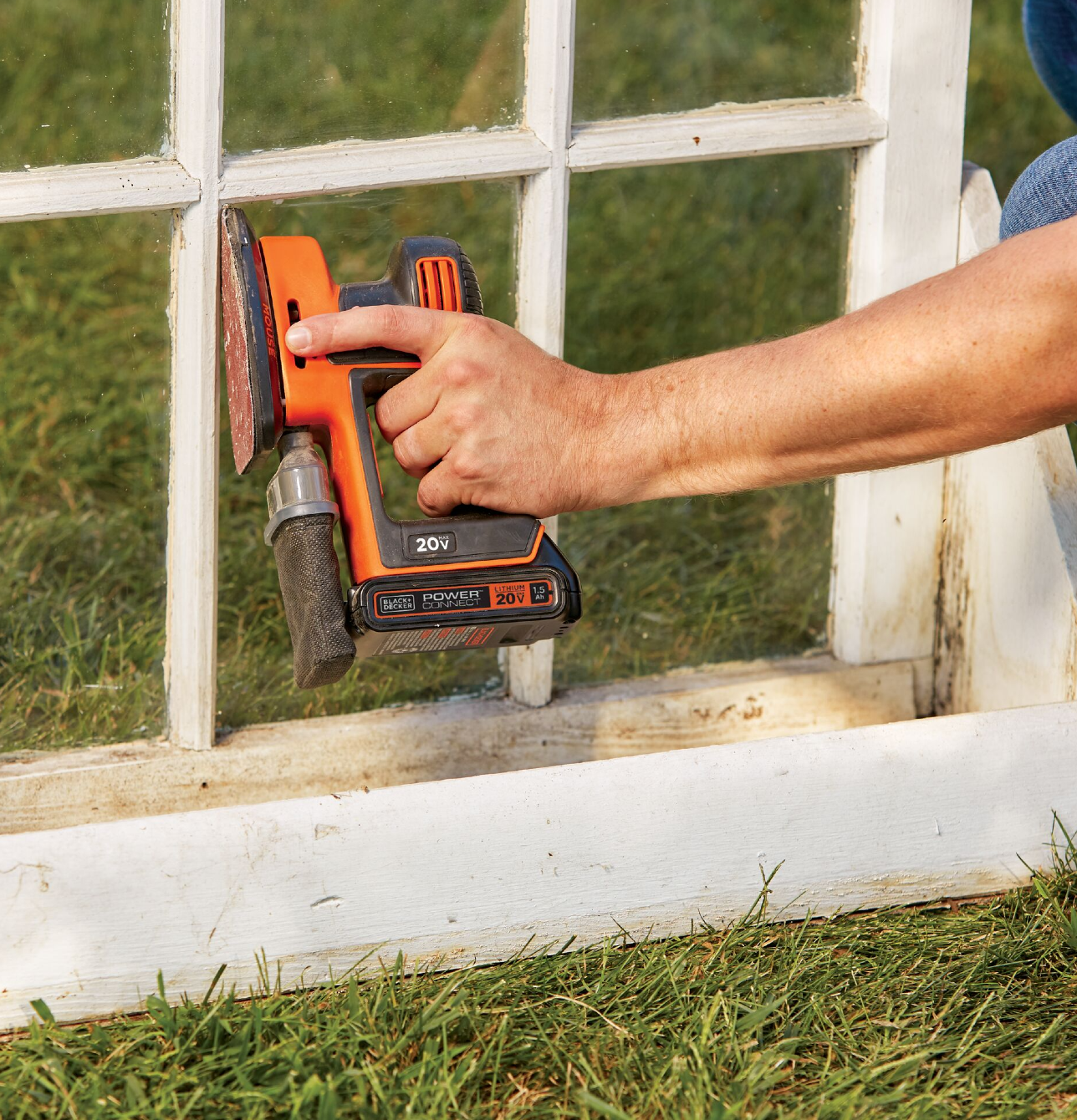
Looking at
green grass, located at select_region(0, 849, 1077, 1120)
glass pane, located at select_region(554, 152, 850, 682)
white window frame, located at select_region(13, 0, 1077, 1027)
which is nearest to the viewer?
green grass, located at select_region(0, 849, 1077, 1120)

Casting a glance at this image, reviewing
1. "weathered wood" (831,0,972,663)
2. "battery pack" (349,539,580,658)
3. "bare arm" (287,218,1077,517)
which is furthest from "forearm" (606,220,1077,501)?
"weathered wood" (831,0,972,663)

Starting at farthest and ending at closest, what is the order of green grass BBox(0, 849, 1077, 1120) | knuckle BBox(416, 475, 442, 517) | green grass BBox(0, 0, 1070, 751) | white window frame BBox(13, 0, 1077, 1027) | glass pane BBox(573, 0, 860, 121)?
glass pane BBox(573, 0, 860, 121), green grass BBox(0, 0, 1070, 751), knuckle BBox(416, 475, 442, 517), white window frame BBox(13, 0, 1077, 1027), green grass BBox(0, 849, 1077, 1120)

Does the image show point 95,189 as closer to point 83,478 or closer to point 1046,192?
point 83,478

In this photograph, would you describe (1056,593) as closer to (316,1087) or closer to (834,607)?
(834,607)

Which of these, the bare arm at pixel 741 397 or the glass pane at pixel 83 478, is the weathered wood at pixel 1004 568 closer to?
the bare arm at pixel 741 397

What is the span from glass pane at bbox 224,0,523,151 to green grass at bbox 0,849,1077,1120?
2.62ft

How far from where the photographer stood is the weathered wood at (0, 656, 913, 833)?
1331 mm

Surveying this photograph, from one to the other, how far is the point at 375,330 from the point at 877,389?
42 cm

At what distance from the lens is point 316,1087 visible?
3.00ft

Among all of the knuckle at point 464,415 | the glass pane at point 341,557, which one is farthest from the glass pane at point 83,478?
the knuckle at point 464,415

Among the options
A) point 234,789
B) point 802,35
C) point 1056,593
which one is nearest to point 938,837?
point 1056,593

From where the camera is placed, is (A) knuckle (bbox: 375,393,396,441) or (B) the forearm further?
(A) knuckle (bbox: 375,393,396,441)

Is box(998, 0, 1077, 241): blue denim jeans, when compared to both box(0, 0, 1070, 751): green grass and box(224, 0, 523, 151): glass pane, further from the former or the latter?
box(224, 0, 523, 151): glass pane

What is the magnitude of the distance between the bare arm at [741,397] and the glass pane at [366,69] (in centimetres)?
28
